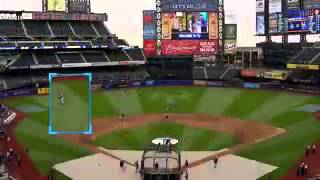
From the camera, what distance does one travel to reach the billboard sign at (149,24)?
90875 mm

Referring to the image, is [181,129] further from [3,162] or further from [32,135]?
[3,162]

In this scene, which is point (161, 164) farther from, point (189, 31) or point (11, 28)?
point (11, 28)

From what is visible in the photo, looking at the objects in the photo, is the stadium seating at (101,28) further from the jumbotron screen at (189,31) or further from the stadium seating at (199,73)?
the stadium seating at (199,73)

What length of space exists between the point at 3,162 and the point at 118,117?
74.1 ft

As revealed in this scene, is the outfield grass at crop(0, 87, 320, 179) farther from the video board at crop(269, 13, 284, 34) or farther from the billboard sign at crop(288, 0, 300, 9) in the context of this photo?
the billboard sign at crop(288, 0, 300, 9)

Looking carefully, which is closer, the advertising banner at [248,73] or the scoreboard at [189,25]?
the scoreboard at [189,25]

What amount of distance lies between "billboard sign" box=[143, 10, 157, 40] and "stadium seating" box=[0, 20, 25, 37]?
24063 millimetres

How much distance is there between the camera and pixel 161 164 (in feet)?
104

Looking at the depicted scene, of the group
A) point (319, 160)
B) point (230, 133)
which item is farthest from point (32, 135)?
point (319, 160)

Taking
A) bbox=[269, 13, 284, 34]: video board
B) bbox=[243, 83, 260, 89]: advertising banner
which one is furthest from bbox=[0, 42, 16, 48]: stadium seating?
bbox=[269, 13, 284, 34]: video board

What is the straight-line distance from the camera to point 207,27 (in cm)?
8175

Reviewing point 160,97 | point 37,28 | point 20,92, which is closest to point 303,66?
point 160,97

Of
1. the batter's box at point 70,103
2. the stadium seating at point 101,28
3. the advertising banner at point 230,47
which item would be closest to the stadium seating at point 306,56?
the advertising banner at point 230,47

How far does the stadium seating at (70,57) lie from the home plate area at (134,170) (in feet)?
153
